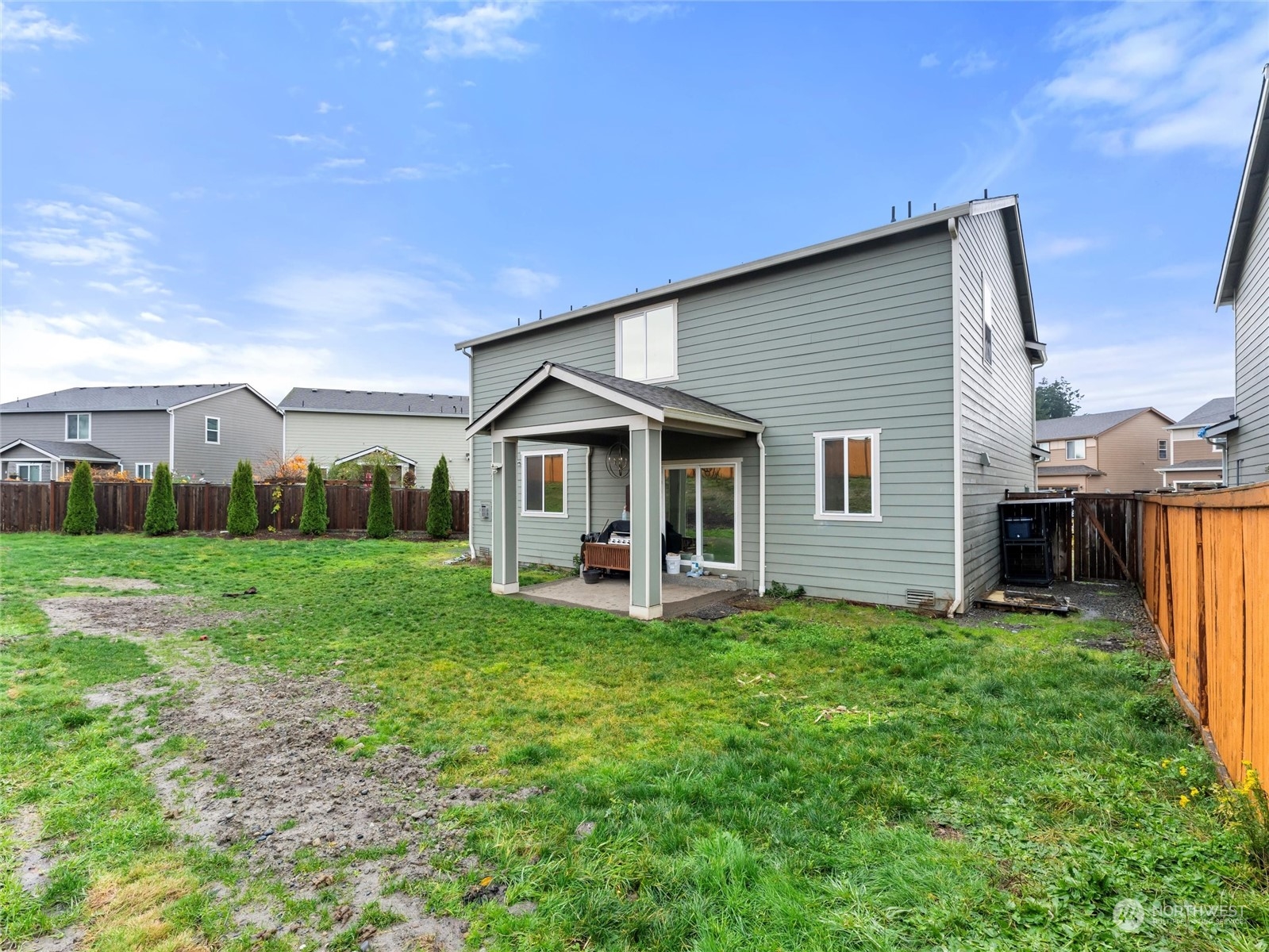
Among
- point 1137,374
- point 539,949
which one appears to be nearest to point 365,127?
point 539,949

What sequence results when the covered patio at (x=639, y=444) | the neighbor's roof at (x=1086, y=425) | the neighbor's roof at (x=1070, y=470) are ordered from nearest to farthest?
the covered patio at (x=639, y=444) < the neighbor's roof at (x=1070, y=470) < the neighbor's roof at (x=1086, y=425)

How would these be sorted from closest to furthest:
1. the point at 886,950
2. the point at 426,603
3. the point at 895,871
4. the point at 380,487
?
the point at 886,950, the point at 895,871, the point at 426,603, the point at 380,487

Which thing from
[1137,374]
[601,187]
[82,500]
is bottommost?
[82,500]

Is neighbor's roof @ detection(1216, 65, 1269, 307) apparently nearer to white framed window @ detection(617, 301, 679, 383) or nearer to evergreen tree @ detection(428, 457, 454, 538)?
white framed window @ detection(617, 301, 679, 383)

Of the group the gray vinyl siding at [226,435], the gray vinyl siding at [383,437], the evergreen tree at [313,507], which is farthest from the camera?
the gray vinyl siding at [383,437]

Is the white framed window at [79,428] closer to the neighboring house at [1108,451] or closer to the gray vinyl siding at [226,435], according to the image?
the gray vinyl siding at [226,435]

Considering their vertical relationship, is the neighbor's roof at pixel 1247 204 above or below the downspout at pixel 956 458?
above

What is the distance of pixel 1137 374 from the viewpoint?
3822cm

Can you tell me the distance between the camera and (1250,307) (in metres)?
9.47

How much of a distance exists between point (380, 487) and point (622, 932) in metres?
17.6

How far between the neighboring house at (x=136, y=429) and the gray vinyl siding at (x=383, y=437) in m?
2.57

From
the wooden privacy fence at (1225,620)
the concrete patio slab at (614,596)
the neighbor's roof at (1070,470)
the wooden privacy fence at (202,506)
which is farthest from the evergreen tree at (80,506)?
the neighbor's roof at (1070,470)

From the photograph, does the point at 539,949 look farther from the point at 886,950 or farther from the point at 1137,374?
the point at 1137,374

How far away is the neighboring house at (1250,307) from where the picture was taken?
27.2 feet
